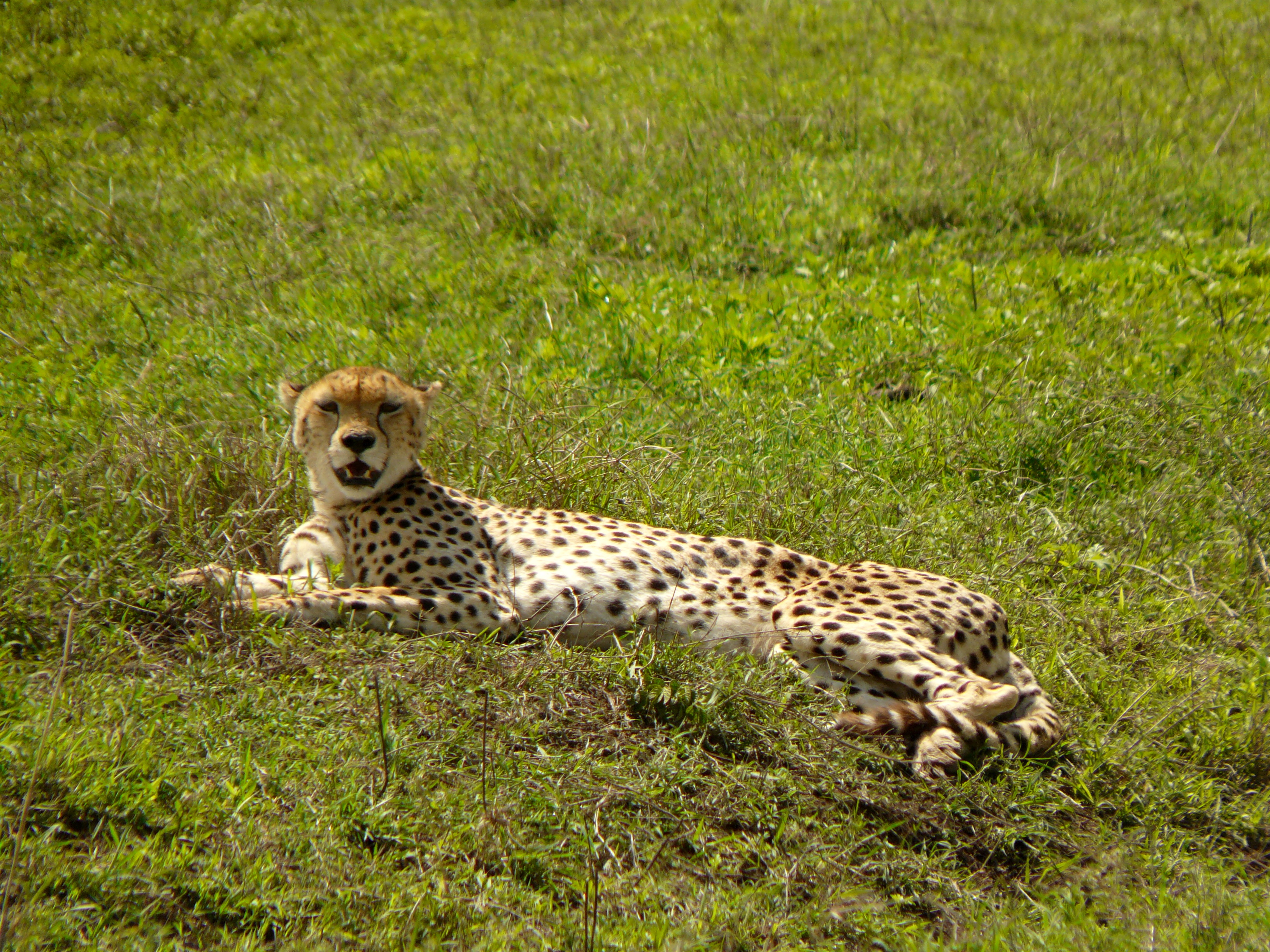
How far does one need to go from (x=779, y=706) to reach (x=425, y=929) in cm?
146

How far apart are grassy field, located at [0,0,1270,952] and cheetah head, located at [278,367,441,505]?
388mm

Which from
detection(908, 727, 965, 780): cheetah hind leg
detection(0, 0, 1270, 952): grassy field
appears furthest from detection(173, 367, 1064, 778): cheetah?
detection(0, 0, 1270, 952): grassy field

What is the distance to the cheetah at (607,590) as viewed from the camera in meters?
3.91

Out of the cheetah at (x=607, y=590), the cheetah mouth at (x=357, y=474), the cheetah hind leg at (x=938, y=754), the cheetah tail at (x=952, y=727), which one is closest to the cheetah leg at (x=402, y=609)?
the cheetah at (x=607, y=590)

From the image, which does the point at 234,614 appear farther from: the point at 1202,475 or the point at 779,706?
the point at 1202,475

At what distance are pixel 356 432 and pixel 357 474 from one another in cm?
17

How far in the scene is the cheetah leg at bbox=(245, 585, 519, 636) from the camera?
3984mm

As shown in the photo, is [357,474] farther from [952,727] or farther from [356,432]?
[952,727]

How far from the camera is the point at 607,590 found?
13.8ft

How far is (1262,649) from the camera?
439 centimetres

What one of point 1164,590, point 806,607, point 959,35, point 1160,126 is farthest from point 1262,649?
point 959,35

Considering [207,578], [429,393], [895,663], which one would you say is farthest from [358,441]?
[895,663]

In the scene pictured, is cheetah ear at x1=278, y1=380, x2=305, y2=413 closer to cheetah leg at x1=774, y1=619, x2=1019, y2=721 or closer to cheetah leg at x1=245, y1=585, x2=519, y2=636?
cheetah leg at x1=245, y1=585, x2=519, y2=636

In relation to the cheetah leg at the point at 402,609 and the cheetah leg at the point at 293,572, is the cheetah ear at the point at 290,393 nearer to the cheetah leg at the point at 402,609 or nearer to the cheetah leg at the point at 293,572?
the cheetah leg at the point at 293,572
